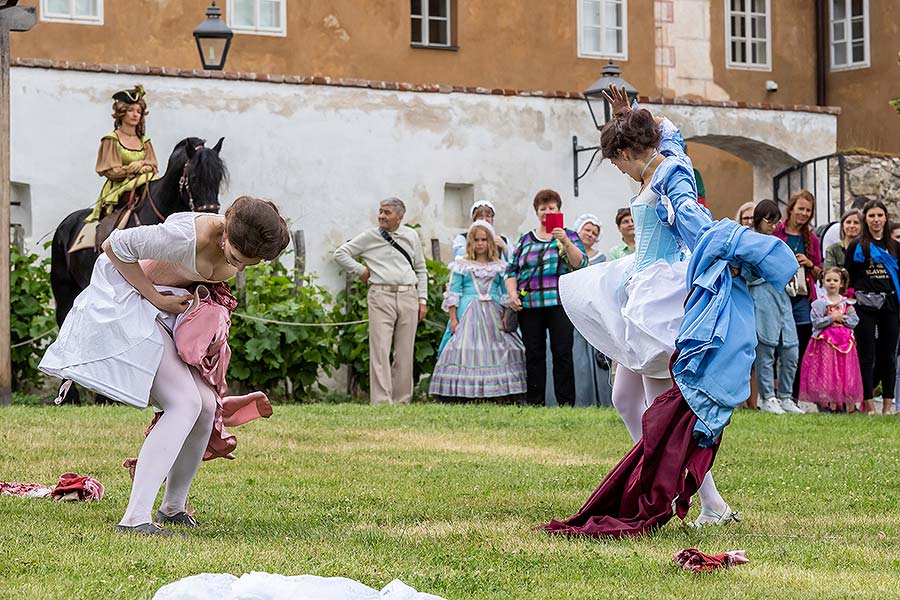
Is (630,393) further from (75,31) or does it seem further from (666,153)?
(75,31)

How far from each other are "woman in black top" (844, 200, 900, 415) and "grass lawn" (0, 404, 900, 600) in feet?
5.20

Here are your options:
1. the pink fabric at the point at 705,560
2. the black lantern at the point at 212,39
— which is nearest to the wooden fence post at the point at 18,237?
the black lantern at the point at 212,39

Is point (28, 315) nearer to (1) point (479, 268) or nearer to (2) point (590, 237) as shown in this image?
(1) point (479, 268)

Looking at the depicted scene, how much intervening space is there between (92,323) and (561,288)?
2.30 metres

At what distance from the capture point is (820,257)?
592 inches

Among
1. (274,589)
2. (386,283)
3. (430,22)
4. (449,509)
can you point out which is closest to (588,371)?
(386,283)

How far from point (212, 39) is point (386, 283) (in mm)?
5353

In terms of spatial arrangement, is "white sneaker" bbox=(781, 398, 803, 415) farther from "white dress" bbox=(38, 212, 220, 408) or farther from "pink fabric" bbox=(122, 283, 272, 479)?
"white dress" bbox=(38, 212, 220, 408)

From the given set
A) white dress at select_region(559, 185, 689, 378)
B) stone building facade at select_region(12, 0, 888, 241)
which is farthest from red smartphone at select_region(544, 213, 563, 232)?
white dress at select_region(559, 185, 689, 378)

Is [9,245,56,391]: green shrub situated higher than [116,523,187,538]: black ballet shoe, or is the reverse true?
[9,245,56,391]: green shrub

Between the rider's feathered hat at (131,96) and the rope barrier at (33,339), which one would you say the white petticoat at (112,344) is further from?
the rope barrier at (33,339)

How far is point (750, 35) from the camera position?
29.0m

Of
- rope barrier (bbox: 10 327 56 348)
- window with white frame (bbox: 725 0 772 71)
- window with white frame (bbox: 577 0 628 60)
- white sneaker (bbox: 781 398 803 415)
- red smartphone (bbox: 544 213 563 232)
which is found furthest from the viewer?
window with white frame (bbox: 725 0 772 71)

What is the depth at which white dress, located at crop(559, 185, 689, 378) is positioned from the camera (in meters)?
7.29
